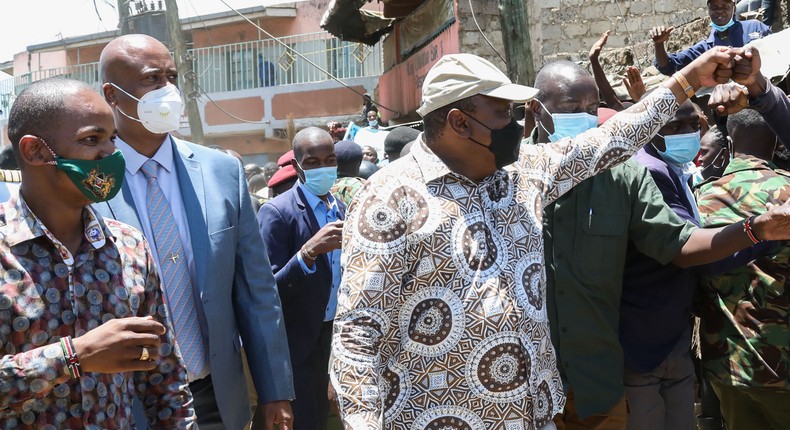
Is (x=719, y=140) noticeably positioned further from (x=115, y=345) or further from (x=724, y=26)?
(x=115, y=345)

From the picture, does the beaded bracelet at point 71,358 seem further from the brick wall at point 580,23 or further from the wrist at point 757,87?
the brick wall at point 580,23

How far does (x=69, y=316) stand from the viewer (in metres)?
2.49

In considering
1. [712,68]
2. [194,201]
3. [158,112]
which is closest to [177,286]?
[194,201]

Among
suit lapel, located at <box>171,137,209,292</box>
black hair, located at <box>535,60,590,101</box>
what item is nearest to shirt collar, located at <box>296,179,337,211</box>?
black hair, located at <box>535,60,590,101</box>

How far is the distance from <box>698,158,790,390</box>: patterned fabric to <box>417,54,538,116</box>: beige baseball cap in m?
1.55

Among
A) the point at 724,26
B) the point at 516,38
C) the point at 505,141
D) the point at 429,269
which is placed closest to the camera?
the point at 429,269

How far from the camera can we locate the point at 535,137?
15.1ft

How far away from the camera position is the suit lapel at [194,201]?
3.41 meters

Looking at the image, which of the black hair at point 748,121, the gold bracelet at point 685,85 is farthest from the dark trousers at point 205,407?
the black hair at point 748,121

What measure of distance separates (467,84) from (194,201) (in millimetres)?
1208

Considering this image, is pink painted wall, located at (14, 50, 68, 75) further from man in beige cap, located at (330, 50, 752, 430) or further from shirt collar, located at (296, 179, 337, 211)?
man in beige cap, located at (330, 50, 752, 430)

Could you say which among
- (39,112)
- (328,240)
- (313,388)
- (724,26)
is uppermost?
(724,26)

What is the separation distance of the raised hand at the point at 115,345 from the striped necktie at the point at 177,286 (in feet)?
3.04

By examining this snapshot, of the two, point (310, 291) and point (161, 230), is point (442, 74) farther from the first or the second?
point (310, 291)
